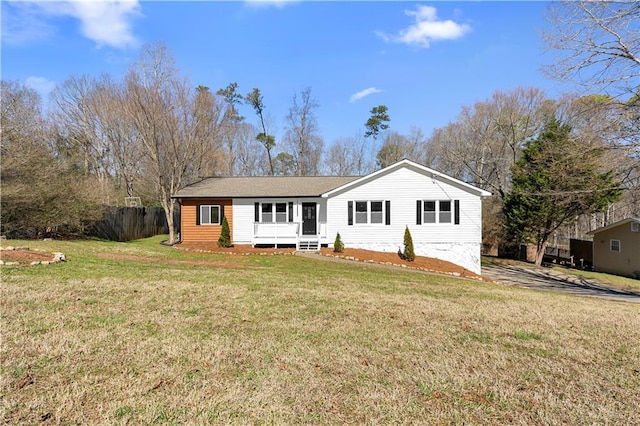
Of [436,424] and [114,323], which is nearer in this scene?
[436,424]

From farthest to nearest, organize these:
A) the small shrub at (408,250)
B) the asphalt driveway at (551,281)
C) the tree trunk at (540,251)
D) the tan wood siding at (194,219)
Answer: the tree trunk at (540,251) < the tan wood siding at (194,219) < the small shrub at (408,250) < the asphalt driveway at (551,281)

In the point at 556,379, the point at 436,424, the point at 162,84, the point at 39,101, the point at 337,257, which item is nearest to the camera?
the point at 436,424

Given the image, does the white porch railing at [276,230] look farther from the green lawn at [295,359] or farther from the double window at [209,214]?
the green lawn at [295,359]

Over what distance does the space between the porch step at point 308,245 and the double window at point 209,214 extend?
4.80m

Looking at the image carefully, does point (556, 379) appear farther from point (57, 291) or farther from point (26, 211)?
point (26, 211)

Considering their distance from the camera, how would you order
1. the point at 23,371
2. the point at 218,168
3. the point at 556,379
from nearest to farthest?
the point at 23,371
the point at 556,379
the point at 218,168

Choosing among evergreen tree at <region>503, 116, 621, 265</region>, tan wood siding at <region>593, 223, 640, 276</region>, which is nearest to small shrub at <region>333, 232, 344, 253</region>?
evergreen tree at <region>503, 116, 621, 265</region>

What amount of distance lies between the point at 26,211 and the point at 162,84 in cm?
876

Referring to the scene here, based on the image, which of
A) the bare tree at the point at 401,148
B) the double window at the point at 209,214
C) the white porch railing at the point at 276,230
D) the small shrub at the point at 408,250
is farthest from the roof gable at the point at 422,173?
the bare tree at the point at 401,148

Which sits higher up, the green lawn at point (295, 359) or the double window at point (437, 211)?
the double window at point (437, 211)

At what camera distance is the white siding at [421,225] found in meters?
18.0

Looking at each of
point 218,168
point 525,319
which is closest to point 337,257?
point 525,319

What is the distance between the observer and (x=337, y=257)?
1620 cm

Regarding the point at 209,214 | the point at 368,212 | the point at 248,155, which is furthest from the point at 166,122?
the point at 248,155
